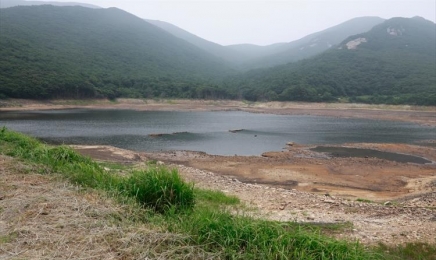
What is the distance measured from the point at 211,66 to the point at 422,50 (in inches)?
2841

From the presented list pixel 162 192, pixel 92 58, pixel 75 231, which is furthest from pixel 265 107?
pixel 75 231

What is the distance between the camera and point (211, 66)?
447 feet

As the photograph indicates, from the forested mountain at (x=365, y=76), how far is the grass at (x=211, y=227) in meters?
63.2

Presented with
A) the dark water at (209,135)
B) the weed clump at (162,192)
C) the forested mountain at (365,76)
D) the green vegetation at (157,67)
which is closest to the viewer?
the weed clump at (162,192)

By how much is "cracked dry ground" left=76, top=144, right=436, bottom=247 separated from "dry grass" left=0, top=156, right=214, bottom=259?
2996 millimetres

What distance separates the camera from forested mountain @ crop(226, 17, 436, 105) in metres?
69.4

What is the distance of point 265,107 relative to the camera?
227 ft

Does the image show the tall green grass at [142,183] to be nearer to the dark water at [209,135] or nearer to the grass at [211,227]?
the grass at [211,227]

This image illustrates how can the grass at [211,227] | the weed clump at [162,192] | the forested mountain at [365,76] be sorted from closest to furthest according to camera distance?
the grass at [211,227] → the weed clump at [162,192] → the forested mountain at [365,76]

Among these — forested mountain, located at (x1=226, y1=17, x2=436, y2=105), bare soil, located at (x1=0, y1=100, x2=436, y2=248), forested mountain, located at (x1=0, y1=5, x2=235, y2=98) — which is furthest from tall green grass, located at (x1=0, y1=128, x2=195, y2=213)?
forested mountain, located at (x1=226, y1=17, x2=436, y2=105)

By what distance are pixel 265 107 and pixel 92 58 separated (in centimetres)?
4940

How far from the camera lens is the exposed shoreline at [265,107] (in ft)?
163

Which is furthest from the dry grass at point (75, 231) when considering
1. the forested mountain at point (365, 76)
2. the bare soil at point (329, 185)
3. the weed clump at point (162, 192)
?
the forested mountain at point (365, 76)

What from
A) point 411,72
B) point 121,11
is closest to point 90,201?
point 411,72
